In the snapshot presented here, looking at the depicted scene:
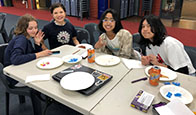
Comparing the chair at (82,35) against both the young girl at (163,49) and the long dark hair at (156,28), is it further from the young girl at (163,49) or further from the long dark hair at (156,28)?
the long dark hair at (156,28)

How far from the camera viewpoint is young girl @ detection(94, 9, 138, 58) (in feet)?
6.84

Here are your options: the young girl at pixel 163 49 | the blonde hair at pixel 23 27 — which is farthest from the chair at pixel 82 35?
the young girl at pixel 163 49

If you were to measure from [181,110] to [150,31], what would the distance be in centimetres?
94

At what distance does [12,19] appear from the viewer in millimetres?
7055

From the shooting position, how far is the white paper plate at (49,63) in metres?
1.61

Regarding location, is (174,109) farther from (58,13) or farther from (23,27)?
(58,13)

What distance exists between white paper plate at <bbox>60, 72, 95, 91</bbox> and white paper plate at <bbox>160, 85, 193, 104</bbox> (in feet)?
1.77

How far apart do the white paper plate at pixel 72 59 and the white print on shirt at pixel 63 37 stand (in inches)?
31.6

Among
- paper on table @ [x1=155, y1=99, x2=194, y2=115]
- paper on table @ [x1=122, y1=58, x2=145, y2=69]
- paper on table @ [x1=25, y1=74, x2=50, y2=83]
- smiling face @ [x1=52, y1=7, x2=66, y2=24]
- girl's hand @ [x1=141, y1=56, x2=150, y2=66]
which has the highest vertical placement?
smiling face @ [x1=52, y1=7, x2=66, y2=24]

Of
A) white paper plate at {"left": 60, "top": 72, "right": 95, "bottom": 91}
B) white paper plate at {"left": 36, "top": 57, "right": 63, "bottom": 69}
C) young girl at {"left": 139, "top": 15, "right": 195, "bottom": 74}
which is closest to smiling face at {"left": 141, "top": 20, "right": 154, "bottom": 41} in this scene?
young girl at {"left": 139, "top": 15, "right": 195, "bottom": 74}

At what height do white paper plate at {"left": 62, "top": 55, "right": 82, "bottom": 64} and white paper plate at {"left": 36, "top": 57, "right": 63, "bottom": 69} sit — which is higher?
white paper plate at {"left": 62, "top": 55, "right": 82, "bottom": 64}

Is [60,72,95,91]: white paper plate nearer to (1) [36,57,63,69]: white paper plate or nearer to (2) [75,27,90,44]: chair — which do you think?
(1) [36,57,63,69]: white paper plate

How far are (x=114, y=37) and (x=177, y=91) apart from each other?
3.88ft

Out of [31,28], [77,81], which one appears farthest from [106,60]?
[31,28]
